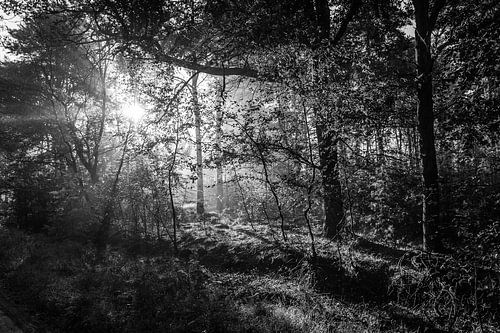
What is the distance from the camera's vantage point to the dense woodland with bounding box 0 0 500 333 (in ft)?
15.2

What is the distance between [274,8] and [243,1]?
0.71 metres

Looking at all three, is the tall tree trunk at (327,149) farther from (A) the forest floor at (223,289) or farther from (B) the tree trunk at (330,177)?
(A) the forest floor at (223,289)

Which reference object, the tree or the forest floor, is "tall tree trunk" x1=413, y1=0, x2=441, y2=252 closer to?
the tree

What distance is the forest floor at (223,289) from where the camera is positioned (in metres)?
6.12

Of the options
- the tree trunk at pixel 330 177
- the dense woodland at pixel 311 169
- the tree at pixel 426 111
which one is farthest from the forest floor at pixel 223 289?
the tree at pixel 426 111

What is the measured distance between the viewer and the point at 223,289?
7.91 m

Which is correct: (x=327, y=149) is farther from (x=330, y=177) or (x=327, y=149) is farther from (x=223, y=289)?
(x=223, y=289)

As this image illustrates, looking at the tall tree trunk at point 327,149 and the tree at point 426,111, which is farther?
the tall tree trunk at point 327,149

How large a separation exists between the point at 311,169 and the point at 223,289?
417cm

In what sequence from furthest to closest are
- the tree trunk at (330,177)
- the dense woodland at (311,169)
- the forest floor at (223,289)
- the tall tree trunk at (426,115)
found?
the tree trunk at (330,177)
the tall tree trunk at (426,115)
the forest floor at (223,289)
the dense woodland at (311,169)

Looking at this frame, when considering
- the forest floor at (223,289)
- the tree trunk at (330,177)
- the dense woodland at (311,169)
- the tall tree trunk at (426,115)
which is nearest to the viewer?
the dense woodland at (311,169)

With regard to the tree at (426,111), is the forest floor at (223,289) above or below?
below

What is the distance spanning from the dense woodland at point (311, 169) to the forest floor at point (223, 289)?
5 centimetres

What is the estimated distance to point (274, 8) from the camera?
6719 millimetres
